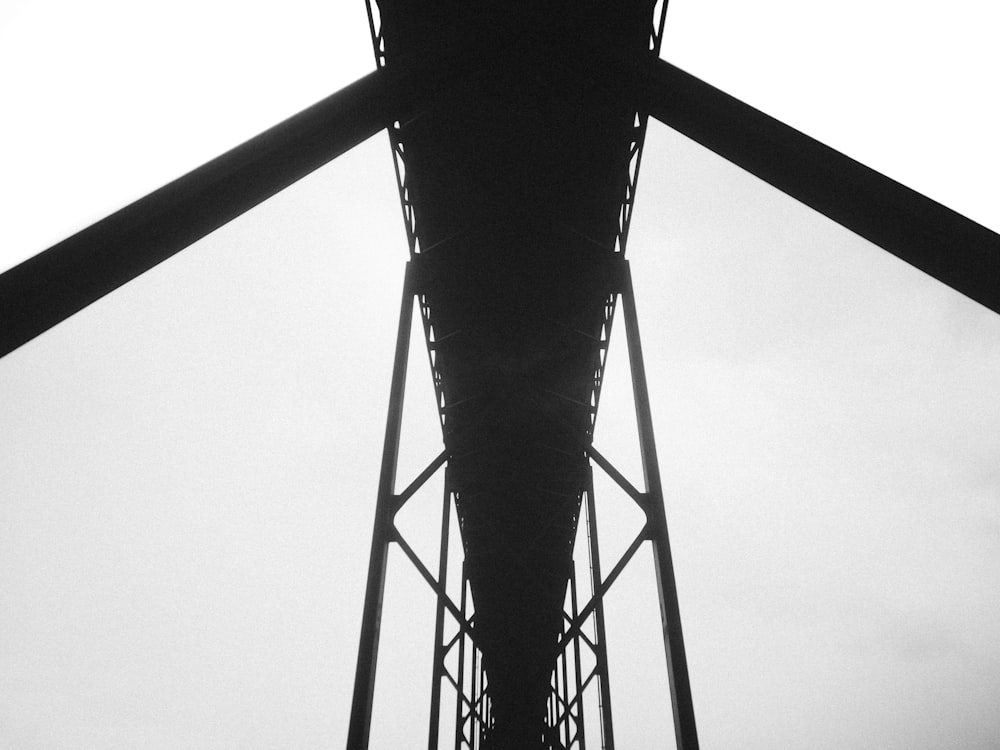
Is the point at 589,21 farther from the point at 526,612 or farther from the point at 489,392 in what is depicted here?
the point at 526,612

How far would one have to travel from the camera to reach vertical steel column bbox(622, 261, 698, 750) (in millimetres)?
3150

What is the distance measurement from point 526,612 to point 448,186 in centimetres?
621

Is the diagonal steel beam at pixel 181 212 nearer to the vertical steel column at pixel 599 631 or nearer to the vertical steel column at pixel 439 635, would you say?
the vertical steel column at pixel 439 635

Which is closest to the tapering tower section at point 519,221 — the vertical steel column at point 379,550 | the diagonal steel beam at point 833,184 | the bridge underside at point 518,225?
the bridge underside at point 518,225

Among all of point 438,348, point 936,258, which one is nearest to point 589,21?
point 936,258

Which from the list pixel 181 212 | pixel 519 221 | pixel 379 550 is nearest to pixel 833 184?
pixel 181 212

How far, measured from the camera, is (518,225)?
12.8 feet

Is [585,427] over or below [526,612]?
over

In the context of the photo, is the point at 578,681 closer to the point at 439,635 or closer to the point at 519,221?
A: the point at 439,635

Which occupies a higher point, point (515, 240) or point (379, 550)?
point (515, 240)

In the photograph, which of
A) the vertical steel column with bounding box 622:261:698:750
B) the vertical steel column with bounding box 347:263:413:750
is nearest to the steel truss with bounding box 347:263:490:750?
the vertical steel column with bounding box 347:263:413:750

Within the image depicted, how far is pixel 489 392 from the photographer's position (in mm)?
4988

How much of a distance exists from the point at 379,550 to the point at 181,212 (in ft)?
8.92

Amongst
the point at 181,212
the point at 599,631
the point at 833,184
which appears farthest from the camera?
the point at 599,631
